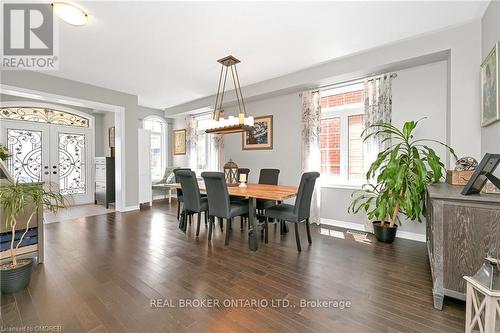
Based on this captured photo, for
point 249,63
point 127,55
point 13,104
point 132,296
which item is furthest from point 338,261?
point 13,104

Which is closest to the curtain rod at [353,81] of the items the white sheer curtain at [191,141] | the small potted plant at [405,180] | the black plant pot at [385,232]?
the small potted plant at [405,180]

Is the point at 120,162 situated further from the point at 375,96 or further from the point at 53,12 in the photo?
the point at 375,96

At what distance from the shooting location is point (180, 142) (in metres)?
6.98

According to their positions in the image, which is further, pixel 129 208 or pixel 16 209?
pixel 129 208

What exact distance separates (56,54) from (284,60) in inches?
135

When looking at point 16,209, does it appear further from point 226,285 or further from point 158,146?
point 158,146

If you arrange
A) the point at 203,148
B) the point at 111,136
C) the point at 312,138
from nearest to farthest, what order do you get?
the point at 312,138
the point at 111,136
the point at 203,148

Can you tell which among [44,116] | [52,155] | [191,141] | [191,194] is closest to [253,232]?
[191,194]

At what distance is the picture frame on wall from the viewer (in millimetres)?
6871

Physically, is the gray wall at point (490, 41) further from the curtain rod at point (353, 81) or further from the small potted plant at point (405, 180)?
the curtain rod at point (353, 81)

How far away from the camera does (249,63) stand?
3.65 meters

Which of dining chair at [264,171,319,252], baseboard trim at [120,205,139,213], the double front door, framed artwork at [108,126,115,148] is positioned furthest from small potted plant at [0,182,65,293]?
framed artwork at [108,126,115,148]

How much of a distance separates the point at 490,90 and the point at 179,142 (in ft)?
21.8

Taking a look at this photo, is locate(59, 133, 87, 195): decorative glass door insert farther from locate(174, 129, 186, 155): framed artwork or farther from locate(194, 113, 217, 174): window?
locate(194, 113, 217, 174): window
